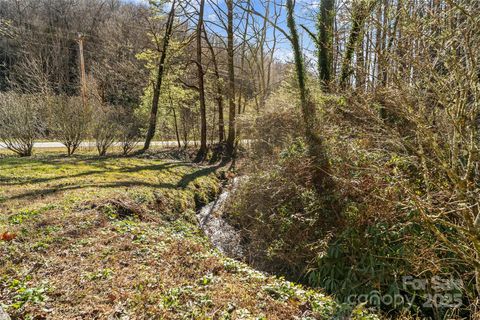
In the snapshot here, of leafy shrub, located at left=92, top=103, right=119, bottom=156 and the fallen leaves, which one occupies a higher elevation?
leafy shrub, located at left=92, top=103, right=119, bottom=156

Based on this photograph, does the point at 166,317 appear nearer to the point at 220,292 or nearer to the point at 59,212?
the point at 220,292

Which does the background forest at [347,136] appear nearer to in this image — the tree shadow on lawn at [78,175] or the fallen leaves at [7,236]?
the tree shadow on lawn at [78,175]

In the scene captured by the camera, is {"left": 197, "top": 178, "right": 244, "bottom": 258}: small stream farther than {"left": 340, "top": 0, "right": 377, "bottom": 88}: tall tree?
Yes

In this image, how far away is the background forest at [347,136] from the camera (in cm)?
307

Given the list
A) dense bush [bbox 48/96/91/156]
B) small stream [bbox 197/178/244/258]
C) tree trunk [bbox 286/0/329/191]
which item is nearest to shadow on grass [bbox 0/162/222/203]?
small stream [bbox 197/178/244/258]

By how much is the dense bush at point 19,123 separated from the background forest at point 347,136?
0.05m

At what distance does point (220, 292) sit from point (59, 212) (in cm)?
351

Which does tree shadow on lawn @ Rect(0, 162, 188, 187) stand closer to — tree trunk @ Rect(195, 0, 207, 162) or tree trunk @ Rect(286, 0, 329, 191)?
tree trunk @ Rect(195, 0, 207, 162)

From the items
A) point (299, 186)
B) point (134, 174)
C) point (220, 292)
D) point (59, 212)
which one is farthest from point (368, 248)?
point (134, 174)

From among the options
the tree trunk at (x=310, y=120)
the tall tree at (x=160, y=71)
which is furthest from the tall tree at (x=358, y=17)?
the tall tree at (x=160, y=71)

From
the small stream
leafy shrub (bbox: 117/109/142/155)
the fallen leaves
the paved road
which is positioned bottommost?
the small stream

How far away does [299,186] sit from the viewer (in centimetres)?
604

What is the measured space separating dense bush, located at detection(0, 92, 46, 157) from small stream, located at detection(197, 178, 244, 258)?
801 centimetres

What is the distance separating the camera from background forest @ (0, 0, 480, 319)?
3.07 meters
